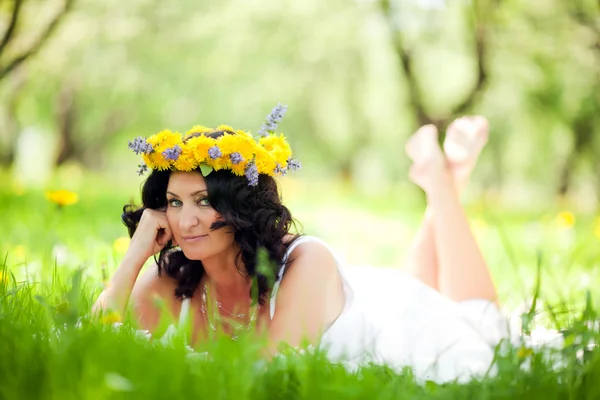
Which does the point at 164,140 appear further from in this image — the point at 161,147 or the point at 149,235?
the point at 149,235

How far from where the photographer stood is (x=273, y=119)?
119 inches

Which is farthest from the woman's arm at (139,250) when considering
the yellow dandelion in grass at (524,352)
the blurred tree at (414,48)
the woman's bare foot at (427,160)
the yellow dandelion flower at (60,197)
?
the blurred tree at (414,48)

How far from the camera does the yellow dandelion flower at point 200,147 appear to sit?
2852mm

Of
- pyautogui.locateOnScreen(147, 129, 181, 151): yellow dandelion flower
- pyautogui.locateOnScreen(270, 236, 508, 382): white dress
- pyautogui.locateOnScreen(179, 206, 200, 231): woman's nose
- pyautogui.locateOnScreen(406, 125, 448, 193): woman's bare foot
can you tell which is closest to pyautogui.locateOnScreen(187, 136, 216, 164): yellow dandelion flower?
pyautogui.locateOnScreen(147, 129, 181, 151): yellow dandelion flower

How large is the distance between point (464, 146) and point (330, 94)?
13597 mm

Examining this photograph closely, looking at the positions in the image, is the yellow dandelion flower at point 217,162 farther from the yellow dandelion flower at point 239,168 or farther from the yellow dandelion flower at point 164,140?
the yellow dandelion flower at point 164,140

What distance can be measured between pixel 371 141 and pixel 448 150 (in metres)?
16.2

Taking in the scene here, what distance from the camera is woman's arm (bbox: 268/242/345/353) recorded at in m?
2.77

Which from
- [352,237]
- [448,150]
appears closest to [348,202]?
[352,237]

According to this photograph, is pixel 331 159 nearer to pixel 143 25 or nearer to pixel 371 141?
pixel 371 141

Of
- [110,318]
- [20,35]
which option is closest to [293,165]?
[110,318]

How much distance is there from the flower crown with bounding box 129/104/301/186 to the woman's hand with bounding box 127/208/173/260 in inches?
7.7

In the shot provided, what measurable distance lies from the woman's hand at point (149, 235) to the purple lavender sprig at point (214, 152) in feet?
1.25

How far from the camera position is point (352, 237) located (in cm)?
779
